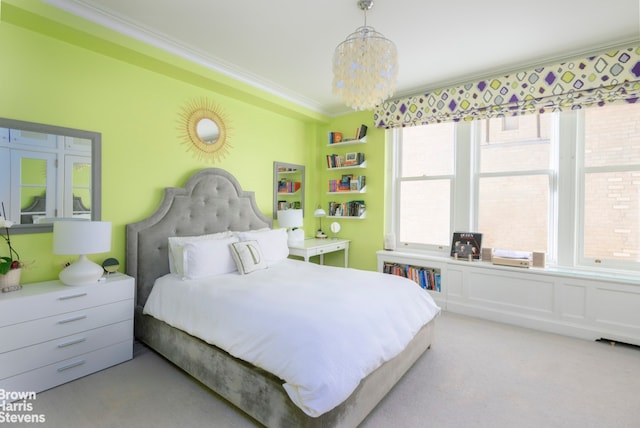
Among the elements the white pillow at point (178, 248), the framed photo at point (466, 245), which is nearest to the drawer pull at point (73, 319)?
the white pillow at point (178, 248)

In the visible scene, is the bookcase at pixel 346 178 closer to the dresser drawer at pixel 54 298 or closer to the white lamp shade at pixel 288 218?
the white lamp shade at pixel 288 218

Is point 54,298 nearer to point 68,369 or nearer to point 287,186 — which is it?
point 68,369

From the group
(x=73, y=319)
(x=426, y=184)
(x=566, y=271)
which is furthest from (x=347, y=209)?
(x=73, y=319)

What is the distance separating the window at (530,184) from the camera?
9.21 ft

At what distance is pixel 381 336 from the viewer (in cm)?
173

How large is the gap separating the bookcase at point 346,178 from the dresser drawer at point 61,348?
295 centimetres

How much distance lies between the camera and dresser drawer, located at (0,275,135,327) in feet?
5.90

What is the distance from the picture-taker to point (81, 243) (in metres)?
2.01

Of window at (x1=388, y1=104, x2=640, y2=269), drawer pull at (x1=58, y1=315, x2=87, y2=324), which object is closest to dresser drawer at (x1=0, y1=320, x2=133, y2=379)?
drawer pull at (x1=58, y1=315, x2=87, y2=324)

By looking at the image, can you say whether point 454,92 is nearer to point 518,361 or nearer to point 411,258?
point 411,258

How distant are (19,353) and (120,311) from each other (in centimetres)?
56

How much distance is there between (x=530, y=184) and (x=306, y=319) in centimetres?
307

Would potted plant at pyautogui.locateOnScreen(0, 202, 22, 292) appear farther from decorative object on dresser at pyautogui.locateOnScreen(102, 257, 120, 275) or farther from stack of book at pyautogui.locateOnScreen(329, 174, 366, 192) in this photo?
stack of book at pyautogui.locateOnScreen(329, 174, 366, 192)

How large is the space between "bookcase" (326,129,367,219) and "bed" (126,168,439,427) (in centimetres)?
119
